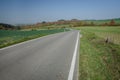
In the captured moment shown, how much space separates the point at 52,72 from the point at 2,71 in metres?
2.05

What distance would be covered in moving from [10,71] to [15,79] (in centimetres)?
92

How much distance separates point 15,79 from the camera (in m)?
4.61

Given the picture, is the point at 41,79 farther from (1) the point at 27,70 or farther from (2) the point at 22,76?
(1) the point at 27,70

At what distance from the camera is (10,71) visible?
212 inches

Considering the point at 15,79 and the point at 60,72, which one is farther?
the point at 60,72

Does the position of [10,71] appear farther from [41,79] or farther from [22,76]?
[41,79]

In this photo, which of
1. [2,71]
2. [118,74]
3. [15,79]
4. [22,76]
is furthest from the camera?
[118,74]

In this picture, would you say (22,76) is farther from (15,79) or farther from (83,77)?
(83,77)

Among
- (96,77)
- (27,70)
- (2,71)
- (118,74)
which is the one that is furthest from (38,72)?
(118,74)

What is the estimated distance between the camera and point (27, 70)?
5.58m

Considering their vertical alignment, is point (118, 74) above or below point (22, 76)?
below

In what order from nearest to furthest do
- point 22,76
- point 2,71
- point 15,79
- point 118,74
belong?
point 15,79
point 22,76
point 2,71
point 118,74

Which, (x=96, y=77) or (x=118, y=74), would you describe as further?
(x=118, y=74)

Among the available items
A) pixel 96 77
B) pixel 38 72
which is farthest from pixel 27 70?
pixel 96 77
